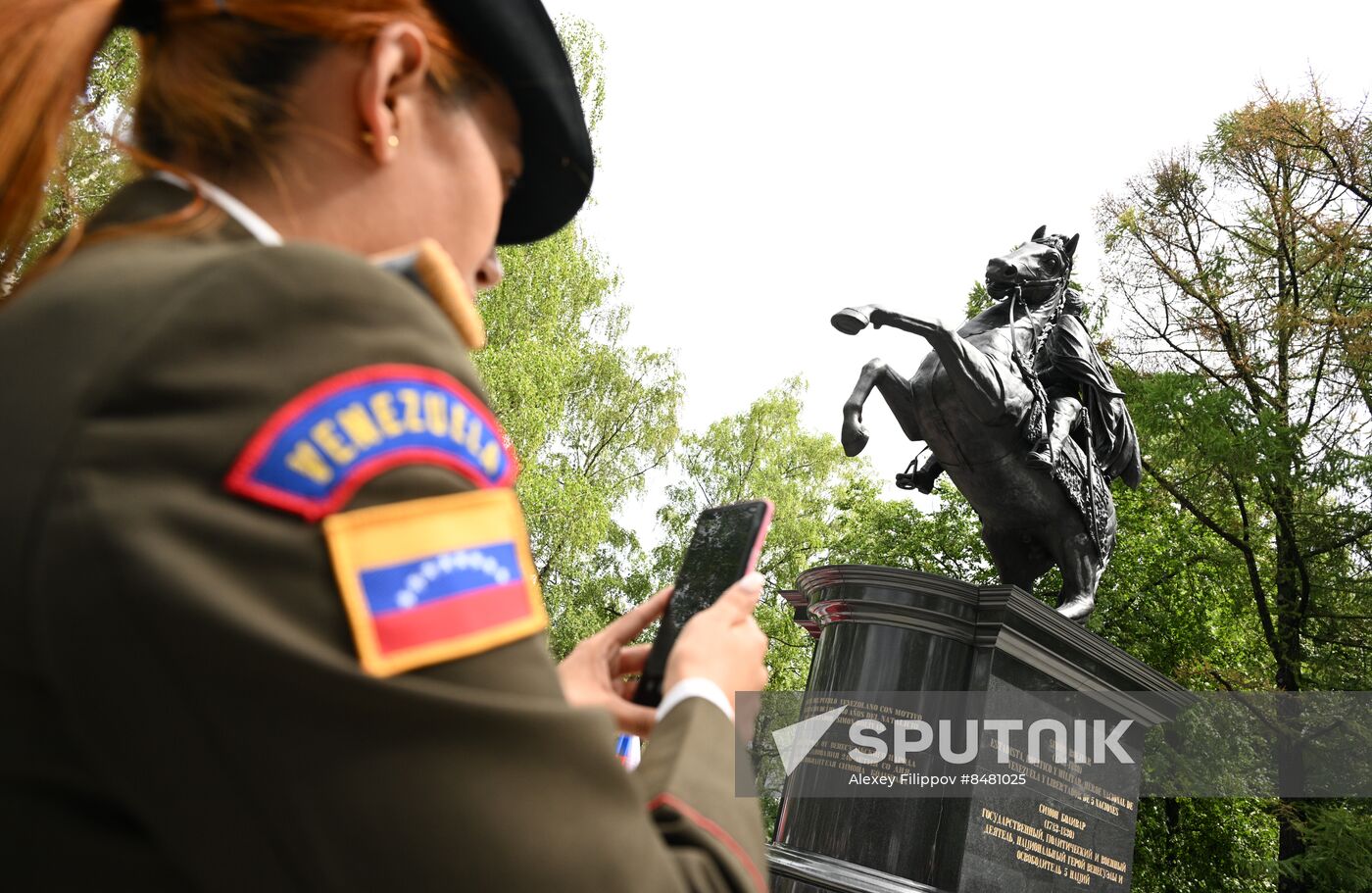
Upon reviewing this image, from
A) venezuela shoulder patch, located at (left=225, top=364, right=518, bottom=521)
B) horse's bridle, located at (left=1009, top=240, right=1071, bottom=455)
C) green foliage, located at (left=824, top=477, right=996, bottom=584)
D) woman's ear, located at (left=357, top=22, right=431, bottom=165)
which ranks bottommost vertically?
venezuela shoulder patch, located at (left=225, top=364, right=518, bottom=521)

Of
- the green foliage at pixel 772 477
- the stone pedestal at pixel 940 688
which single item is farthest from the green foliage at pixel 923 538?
the stone pedestal at pixel 940 688

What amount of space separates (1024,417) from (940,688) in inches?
93.9

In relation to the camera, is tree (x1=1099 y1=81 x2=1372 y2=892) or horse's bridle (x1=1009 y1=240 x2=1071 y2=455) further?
tree (x1=1099 y1=81 x2=1372 y2=892)

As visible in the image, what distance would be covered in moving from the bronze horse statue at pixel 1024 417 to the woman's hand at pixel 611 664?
6552 mm

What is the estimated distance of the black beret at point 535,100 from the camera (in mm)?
1181

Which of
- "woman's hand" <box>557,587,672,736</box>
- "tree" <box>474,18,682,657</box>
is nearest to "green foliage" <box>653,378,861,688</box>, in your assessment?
"tree" <box>474,18,682,657</box>

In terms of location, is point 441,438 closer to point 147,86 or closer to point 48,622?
Result: point 48,622

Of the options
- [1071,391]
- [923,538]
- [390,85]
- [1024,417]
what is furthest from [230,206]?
[923,538]

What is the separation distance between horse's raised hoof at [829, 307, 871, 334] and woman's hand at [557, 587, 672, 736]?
256 inches

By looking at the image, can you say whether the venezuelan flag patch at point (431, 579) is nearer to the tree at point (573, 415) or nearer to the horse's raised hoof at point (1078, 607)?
the horse's raised hoof at point (1078, 607)

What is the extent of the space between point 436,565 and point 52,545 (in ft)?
0.74

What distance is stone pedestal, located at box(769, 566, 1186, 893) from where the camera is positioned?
263 inches

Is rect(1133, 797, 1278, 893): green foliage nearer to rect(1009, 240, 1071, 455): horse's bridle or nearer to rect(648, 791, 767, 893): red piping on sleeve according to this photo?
rect(1009, 240, 1071, 455): horse's bridle

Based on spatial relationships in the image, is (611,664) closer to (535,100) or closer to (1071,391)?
(535,100)
